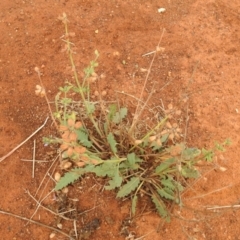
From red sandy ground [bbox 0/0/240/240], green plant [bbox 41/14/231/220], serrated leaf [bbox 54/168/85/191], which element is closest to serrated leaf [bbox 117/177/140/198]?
green plant [bbox 41/14/231/220]

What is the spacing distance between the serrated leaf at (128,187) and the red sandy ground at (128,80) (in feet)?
0.37

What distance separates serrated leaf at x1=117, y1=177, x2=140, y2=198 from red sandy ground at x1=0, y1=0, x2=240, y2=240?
11 centimetres

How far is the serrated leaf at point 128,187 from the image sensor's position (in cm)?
206

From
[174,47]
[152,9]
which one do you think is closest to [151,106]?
[174,47]

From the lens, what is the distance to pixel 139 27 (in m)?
2.82

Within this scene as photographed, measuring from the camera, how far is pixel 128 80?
2.54 m

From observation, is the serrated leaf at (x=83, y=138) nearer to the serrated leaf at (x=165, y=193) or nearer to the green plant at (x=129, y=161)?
the green plant at (x=129, y=161)

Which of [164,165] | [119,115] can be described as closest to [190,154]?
[164,165]

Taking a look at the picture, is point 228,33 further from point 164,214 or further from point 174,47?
point 164,214

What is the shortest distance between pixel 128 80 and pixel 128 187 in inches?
29.3

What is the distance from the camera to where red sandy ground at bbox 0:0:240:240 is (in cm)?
215

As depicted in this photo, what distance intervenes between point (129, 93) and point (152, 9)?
777 mm

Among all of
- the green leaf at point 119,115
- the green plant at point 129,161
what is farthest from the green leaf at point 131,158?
the green leaf at point 119,115

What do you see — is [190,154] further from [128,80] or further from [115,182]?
[128,80]
